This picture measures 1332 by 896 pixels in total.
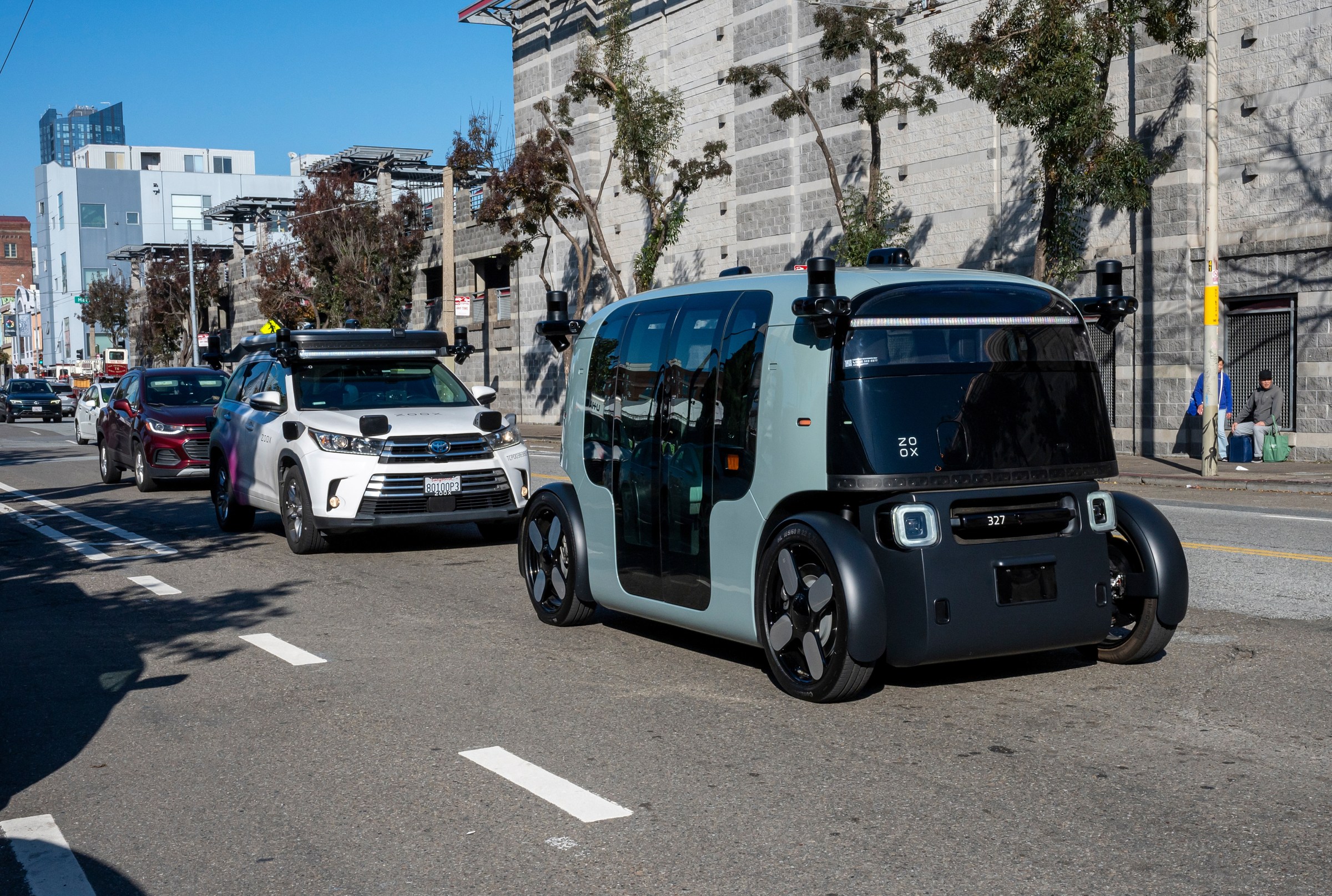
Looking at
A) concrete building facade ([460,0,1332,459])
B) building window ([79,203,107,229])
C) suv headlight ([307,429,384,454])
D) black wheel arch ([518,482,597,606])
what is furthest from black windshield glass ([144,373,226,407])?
building window ([79,203,107,229])

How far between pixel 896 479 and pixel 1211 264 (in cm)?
1646

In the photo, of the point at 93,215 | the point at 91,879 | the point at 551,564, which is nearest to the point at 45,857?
the point at 91,879

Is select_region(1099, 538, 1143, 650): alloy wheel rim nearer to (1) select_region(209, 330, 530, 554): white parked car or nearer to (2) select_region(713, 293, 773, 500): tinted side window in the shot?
(2) select_region(713, 293, 773, 500): tinted side window

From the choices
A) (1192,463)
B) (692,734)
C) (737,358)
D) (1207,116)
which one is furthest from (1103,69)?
(692,734)

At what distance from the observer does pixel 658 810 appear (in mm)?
4973

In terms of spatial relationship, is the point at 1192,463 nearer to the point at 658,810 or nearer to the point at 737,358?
the point at 737,358

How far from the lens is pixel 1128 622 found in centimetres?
715

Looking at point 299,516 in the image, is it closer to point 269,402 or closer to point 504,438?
point 269,402

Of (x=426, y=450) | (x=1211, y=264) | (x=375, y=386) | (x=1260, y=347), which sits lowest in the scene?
(x=426, y=450)

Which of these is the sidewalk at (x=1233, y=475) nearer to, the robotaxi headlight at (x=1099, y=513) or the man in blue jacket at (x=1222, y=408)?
the man in blue jacket at (x=1222, y=408)

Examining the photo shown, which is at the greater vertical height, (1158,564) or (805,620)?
(1158,564)

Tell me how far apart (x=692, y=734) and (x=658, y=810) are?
1.05 metres

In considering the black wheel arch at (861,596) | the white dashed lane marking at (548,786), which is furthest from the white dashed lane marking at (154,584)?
the black wheel arch at (861,596)

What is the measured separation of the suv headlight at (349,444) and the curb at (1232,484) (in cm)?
1045
